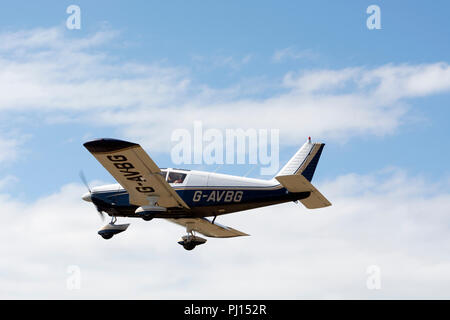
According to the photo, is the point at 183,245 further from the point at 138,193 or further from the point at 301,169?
the point at 301,169

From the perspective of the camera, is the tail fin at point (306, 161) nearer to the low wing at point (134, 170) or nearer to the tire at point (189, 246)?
the low wing at point (134, 170)

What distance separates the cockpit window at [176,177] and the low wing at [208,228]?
9.37 feet

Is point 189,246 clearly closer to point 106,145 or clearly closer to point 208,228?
point 208,228

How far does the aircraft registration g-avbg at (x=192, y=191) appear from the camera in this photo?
27.8 meters

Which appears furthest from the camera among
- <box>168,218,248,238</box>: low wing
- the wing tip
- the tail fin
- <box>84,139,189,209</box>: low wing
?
<box>168,218,248,238</box>: low wing

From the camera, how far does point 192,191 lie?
94.3 feet

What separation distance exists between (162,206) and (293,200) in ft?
16.4

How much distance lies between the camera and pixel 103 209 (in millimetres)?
29938

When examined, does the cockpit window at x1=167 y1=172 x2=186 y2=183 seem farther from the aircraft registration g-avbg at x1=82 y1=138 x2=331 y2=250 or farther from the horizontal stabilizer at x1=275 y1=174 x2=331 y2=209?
the horizontal stabilizer at x1=275 y1=174 x2=331 y2=209

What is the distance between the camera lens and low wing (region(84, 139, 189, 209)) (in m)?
26.3

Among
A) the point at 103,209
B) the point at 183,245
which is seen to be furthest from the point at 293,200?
the point at 103,209

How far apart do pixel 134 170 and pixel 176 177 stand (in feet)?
6.87

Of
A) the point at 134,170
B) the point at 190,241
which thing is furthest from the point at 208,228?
the point at 134,170

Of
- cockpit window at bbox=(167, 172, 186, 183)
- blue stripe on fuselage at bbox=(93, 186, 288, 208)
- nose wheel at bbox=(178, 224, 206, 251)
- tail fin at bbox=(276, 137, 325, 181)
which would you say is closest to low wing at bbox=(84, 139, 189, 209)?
blue stripe on fuselage at bbox=(93, 186, 288, 208)
